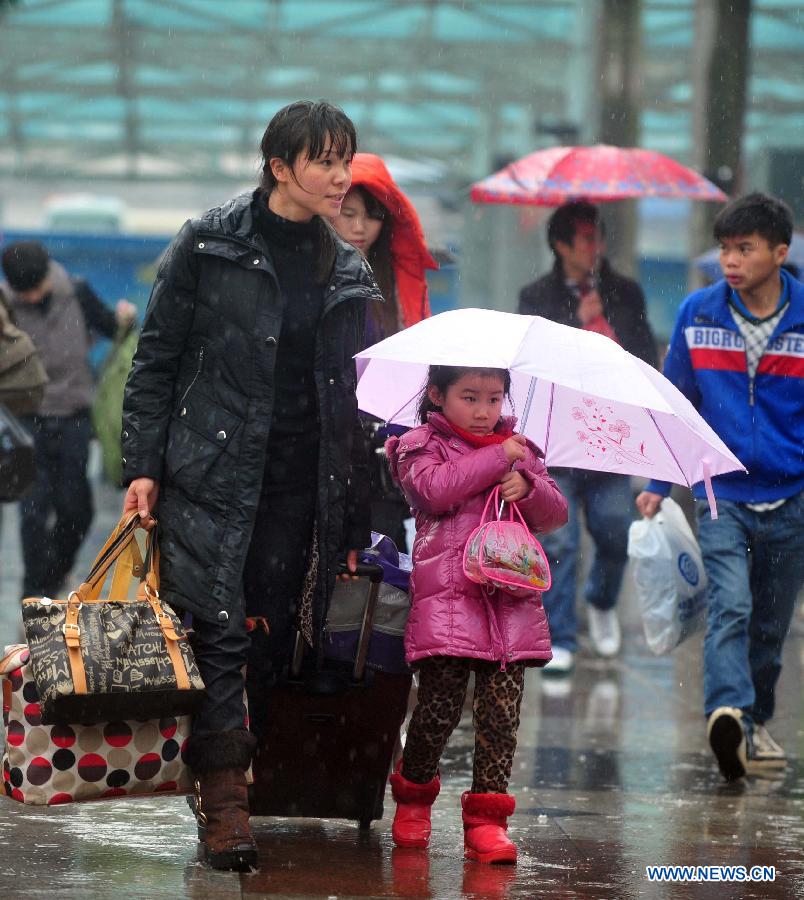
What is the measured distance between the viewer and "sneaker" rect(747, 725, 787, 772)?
642cm

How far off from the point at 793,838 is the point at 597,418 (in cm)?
142

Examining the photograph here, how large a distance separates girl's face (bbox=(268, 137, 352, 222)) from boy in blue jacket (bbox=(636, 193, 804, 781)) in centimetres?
217

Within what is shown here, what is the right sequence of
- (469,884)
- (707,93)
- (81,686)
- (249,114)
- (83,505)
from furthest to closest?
(249,114), (707,93), (83,505), (469,884), (81,686)

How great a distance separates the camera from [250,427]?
4.57m

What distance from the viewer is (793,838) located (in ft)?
17.5

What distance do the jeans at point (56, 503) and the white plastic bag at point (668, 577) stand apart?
3.91m

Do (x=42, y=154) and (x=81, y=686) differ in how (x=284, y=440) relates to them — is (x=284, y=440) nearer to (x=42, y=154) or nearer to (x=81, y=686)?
(x=81, y=686)

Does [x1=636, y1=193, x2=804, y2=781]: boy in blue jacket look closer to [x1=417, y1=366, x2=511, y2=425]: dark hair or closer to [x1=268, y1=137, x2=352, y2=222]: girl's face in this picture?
[x1=417, y1=366, x2=511, y2=425]: dark hair

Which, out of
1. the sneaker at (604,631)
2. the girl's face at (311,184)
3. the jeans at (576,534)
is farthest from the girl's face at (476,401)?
the sneaker at (604,631)

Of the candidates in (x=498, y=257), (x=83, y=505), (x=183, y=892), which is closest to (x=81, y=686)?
(x=183, y=892)

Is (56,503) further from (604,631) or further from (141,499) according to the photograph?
(141,499)

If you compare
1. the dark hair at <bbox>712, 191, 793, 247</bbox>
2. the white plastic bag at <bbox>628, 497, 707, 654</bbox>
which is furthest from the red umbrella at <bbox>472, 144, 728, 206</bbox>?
the white plastic bag at <bbox>628, 497, 707, 654</bbox>

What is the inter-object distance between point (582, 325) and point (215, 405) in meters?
4.05

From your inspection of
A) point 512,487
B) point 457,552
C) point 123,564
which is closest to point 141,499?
point 123,564
